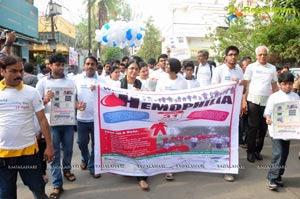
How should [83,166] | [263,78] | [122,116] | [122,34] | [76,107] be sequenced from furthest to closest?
[122,34] → [263,78] → [83,166] → [76,107] → [122,116]

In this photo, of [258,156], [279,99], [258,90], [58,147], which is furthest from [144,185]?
[258,90]

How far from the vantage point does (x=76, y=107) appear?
3.93 m

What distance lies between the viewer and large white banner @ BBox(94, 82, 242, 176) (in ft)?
12.6

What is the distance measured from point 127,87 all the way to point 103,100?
0.48 metres

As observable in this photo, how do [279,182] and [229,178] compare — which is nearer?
[279,182]

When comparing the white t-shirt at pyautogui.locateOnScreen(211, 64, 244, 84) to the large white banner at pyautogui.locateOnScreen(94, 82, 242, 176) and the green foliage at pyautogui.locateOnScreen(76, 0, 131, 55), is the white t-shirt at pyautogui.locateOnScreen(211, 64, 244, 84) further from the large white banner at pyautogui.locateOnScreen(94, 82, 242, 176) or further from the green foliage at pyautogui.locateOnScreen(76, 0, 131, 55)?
the green foliage at pyautogui.locateOnScreen(76, 0, 131, 55)

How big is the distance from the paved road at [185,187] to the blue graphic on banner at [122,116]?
916 mm

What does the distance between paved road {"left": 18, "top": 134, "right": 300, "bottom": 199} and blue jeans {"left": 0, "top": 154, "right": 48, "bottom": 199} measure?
897 millimetres

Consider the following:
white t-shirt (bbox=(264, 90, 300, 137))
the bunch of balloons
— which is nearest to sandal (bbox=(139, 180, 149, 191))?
white t-shirt (bbox=(264, 90, 300, 137))

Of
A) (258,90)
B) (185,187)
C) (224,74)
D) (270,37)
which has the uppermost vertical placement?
(270,37)

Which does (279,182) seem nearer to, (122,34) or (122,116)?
(122,116)

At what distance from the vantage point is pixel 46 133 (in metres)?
2.85

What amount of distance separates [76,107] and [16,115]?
1.29m

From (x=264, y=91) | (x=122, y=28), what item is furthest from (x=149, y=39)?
(x=264, y=91)
